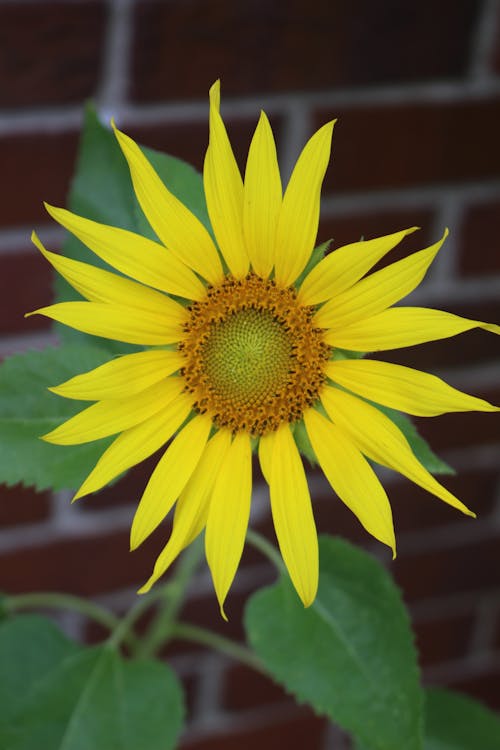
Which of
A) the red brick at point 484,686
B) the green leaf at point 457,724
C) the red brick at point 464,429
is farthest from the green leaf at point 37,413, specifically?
the red brick at point 484,686

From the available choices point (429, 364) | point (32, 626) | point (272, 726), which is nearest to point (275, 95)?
point (429, 364)

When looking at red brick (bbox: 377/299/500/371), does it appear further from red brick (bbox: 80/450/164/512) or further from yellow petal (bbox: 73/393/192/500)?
yellow petal (bbox: 73/393/192/500)

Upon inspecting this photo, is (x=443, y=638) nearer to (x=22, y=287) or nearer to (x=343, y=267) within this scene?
(x=22, y=287)

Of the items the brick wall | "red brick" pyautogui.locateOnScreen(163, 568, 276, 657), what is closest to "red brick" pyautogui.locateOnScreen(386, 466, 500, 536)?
the brick wall

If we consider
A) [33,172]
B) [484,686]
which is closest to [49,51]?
[33,172]

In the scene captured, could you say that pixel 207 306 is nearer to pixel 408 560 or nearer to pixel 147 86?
pixel 147 86

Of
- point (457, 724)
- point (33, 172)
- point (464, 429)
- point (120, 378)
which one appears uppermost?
point (33, 172)
